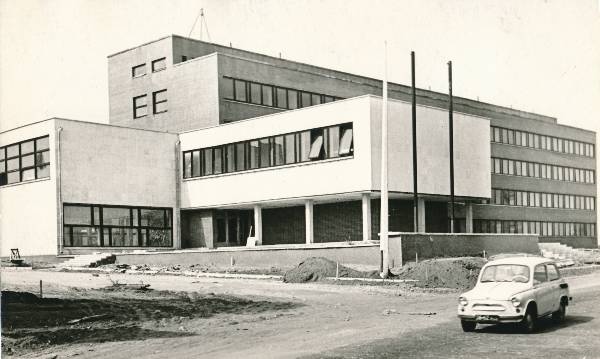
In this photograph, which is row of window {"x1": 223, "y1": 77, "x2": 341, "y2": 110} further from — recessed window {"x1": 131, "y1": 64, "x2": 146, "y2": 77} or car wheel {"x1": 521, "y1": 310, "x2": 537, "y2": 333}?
car wheel {"x1": 521, "y1": 310, "x2": 537, "y2": 333}

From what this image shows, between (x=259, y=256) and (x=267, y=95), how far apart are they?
1713 centimetres

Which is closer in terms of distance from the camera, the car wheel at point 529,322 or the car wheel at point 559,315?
the car wheel at point 529,322

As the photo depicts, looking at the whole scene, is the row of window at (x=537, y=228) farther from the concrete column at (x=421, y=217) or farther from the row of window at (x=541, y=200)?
the concrete column at (x=421, y=217)

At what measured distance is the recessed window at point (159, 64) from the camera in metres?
52.2

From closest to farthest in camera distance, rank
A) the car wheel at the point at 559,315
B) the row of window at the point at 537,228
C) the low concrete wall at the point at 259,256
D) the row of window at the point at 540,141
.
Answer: the car wheel at the point at 559,315
the low concrete wall at the point at 259,256
the row of window at the point at 537,228
the row of window at the point at 540,141

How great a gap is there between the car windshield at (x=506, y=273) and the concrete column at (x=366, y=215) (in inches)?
868

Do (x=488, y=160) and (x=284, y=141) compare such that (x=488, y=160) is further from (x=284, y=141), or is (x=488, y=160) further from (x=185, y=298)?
(x=185, y=298)

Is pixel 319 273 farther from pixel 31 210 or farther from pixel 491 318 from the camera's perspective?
pixel 31 210

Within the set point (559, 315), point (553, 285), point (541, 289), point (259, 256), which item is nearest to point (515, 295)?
point (541, 289)

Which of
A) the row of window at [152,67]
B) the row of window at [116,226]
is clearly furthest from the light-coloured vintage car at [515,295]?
the row of window at [152,67]

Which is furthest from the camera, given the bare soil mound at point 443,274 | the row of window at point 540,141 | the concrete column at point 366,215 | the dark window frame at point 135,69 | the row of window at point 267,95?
the row of window at point 540,141

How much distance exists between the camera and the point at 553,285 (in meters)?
16.1

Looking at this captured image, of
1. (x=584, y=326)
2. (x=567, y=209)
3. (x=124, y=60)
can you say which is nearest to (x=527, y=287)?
(x=584, y=326)

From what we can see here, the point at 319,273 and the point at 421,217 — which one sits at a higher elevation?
the point at 421,217
